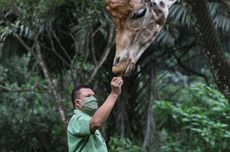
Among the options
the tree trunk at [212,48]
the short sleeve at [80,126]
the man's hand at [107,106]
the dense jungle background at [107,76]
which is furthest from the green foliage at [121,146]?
the man's hand at [107,106]

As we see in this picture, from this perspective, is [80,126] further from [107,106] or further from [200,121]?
[200,121]

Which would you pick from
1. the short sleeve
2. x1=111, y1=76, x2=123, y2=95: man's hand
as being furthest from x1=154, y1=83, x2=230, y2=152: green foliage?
x1=111, y1=76, x2=123, y2=95: man's hand

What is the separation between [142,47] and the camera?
3980 mm

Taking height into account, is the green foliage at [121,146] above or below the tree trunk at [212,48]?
below

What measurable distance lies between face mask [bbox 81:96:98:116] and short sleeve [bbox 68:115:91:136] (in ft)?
0.28

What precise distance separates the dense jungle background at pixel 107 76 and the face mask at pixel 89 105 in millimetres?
3446

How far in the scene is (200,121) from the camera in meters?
7.67

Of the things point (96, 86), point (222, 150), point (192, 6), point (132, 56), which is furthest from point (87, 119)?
point (96, 86)

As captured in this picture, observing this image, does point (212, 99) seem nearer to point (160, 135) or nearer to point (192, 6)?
point (160, 135)

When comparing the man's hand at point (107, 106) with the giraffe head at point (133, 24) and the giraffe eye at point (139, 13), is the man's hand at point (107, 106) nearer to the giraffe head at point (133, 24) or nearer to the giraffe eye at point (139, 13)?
the giraffe head at point (133, 24)

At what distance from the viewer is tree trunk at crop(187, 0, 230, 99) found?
5039 millimetres

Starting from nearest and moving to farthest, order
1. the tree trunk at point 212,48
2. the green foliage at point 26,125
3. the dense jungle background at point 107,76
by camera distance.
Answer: the tree trunk at point 212,48
the dense jungle background at point 107,76
the green foliage at point 26,125

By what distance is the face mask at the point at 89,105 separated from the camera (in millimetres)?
3826

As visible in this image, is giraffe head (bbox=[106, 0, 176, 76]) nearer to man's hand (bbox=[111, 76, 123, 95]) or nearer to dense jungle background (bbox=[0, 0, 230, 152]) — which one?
man's hand (bbox=[111, 76, 123, 95])
